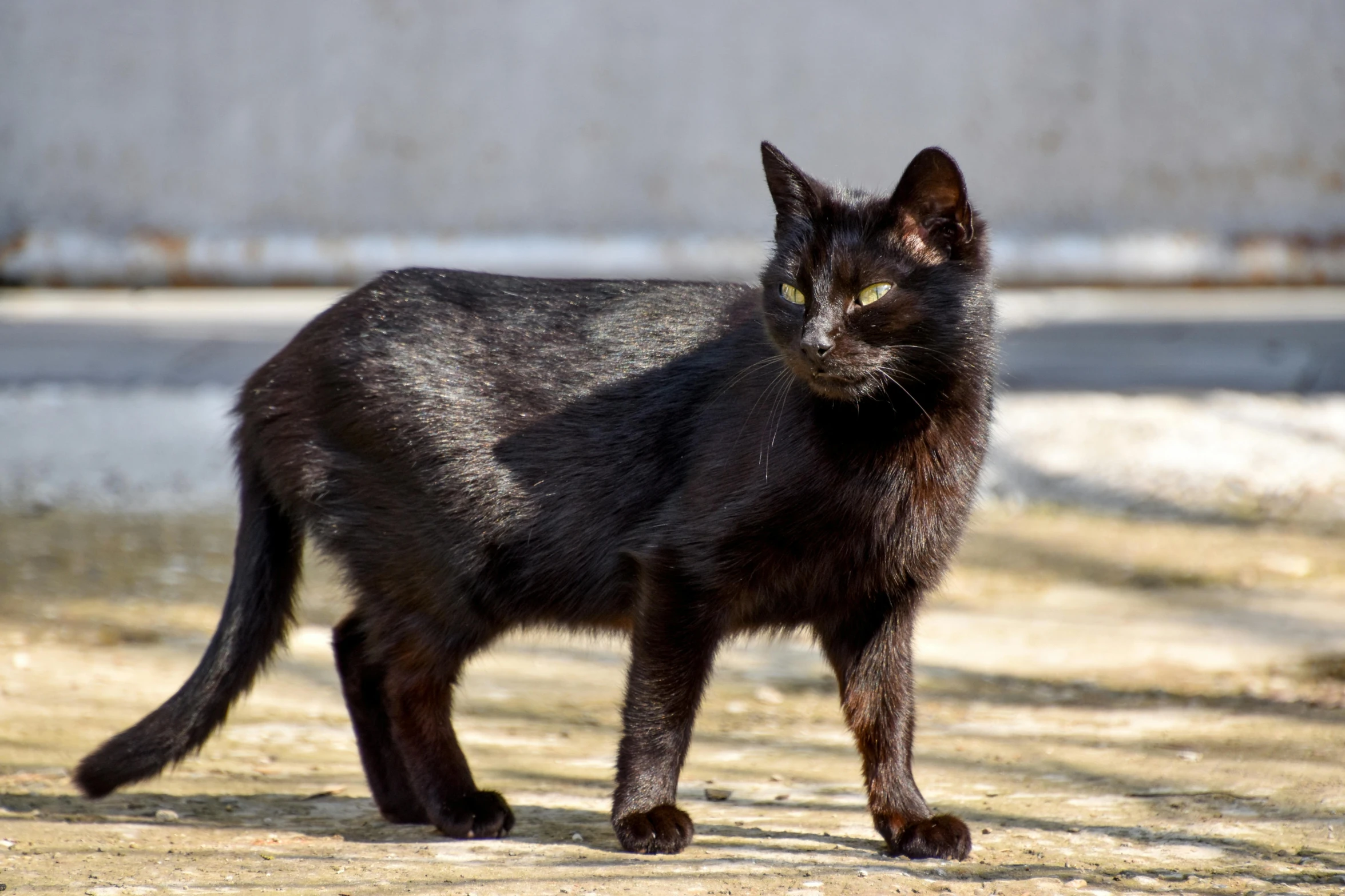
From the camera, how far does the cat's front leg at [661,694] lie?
276 cm

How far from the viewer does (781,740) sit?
3689 mm

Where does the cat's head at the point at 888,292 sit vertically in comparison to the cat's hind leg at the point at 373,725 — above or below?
above

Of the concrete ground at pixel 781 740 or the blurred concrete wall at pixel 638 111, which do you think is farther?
the blurred concrete wall at pixel 638 111

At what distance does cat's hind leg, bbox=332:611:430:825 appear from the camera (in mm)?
3078

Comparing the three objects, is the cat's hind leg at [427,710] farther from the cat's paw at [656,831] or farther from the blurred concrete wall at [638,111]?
the blurred concrete wall at [638,111]

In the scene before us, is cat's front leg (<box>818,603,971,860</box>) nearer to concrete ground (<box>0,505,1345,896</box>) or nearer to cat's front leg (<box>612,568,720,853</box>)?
concrete ground (<box>0,505,1345,896</box>)

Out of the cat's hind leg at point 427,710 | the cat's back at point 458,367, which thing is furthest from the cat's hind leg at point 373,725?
the cat's back at point 458,367

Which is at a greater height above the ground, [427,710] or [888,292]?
[888,292]

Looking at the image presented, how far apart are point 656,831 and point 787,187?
130cm

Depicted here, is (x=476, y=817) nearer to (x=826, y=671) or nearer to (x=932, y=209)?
(x=932, y=209)

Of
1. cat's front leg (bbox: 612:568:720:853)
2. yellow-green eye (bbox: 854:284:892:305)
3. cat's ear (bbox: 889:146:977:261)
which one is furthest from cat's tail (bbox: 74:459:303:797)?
cat's ear (bbox: 889:146:977:261)

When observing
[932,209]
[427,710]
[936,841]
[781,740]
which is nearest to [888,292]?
[932,209]

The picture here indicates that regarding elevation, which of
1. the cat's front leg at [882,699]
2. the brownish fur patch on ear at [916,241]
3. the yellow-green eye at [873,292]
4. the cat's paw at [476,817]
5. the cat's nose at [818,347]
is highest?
A: the brownish fur patch on ear at [916,241]

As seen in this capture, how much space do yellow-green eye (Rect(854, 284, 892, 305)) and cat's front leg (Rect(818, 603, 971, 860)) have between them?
0.62 meters
